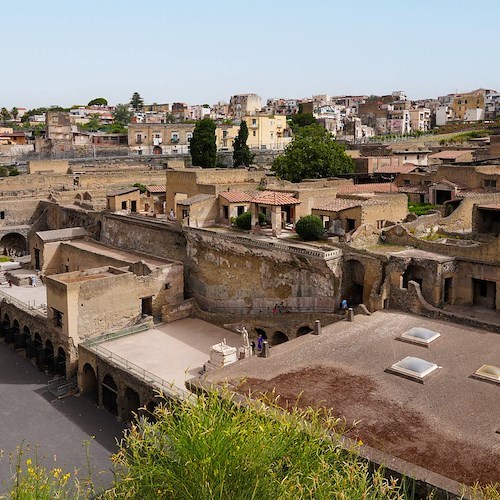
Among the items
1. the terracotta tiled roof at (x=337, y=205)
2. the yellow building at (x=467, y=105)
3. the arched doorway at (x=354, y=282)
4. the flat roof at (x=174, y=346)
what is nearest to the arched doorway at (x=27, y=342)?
the flat roof at (x=174, y=346)

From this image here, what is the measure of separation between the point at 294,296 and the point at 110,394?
883cm

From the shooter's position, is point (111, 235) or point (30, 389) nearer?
point (30, 389)

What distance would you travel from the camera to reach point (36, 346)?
96.8 feet

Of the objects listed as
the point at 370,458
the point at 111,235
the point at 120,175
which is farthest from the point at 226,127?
the point at 370,458

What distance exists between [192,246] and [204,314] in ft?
13.7

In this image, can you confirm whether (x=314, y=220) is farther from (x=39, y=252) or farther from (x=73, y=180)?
(x=73, y=180)

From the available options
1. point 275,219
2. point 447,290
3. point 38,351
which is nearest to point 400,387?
point 447,290

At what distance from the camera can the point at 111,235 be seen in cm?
3928

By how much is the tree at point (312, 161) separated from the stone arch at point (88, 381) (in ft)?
73.3

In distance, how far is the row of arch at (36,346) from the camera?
27678 mm

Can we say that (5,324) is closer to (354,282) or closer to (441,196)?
(354,282)

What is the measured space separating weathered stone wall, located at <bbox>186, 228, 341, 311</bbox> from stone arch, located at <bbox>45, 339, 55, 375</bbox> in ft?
25.1

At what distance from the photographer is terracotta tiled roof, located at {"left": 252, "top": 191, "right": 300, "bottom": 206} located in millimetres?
30594

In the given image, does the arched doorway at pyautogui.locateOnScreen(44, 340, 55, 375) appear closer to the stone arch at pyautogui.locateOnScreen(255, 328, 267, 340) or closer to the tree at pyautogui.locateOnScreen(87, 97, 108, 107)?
the stone arch at pyautogui.locateOnScreen(255, 328, 267, 340)
